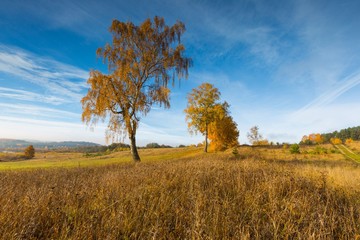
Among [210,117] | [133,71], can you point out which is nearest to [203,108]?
[210,117]

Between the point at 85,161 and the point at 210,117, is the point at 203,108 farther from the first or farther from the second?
the point at 85,161

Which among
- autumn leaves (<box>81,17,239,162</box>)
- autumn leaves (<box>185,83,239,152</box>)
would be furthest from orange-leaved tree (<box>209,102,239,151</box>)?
autumn leaves (<box>81,17,239,162</box>)

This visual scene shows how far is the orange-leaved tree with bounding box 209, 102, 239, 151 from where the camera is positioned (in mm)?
33938

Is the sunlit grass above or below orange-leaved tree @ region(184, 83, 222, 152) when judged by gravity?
below

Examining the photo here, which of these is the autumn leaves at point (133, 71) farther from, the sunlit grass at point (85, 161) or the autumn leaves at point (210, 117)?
the autumn leaves at point (210, 117)

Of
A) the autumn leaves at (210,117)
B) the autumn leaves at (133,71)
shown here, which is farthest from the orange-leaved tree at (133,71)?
the autumn leaves at (210,117)

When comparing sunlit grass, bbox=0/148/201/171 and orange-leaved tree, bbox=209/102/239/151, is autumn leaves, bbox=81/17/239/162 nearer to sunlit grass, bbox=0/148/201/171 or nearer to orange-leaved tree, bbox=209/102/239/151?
sunlit grass, bbox=0/148/201/171

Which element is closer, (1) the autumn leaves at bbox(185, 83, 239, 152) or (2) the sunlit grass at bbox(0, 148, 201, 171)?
(2) the sunlit grass at bbox(0, 148, 201, 171)

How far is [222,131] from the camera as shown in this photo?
34.5 metres

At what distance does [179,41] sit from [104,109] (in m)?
10.0

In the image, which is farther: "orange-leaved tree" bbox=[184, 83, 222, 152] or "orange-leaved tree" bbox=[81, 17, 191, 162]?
"orange-leaved tree" bbox=[184, 83, 222, 152]

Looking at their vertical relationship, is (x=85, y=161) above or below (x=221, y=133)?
below

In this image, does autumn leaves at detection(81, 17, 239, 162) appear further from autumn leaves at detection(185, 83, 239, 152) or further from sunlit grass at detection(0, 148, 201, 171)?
autumn leaves at detection(185, 83, 239, 152)

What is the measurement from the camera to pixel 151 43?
1880 cm
